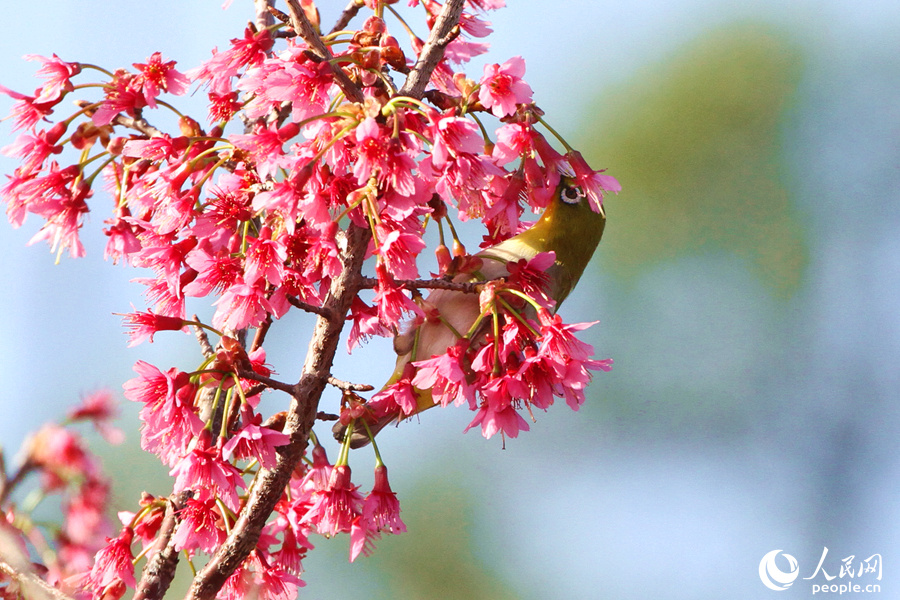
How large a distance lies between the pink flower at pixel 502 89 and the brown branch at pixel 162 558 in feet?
2.44

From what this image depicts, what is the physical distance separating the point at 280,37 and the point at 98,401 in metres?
0.63

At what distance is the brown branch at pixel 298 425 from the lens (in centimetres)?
111

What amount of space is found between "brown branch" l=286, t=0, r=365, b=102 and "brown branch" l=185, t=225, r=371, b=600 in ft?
0.59

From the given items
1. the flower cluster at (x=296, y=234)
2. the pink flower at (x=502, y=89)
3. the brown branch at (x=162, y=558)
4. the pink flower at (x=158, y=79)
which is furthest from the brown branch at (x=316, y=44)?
the brown branch at (x=162, y=558)

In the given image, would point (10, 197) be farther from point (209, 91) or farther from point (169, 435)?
point (169, 435)

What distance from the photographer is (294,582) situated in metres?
1.26

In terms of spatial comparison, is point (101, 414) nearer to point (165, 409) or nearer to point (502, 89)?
point (165, 409)

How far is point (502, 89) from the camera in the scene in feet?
3.53

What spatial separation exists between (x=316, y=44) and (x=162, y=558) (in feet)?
2.67

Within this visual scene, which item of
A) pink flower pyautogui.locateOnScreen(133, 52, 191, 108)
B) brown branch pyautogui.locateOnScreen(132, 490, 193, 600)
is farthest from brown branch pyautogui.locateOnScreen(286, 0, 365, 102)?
brown branch pyautogui.locateOnScreen(132, 490, 193, 600)

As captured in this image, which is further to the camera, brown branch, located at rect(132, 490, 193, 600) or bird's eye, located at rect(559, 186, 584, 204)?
bird's eye, located at rect(559, 186, 584, 204)

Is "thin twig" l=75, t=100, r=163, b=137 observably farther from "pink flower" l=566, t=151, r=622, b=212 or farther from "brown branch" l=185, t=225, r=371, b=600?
"pink flower" l=566, t=151, r=622, b=212

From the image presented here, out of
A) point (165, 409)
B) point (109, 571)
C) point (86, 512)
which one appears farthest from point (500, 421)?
point (109, 571)

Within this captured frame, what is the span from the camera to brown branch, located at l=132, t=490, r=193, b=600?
127 centimetres
